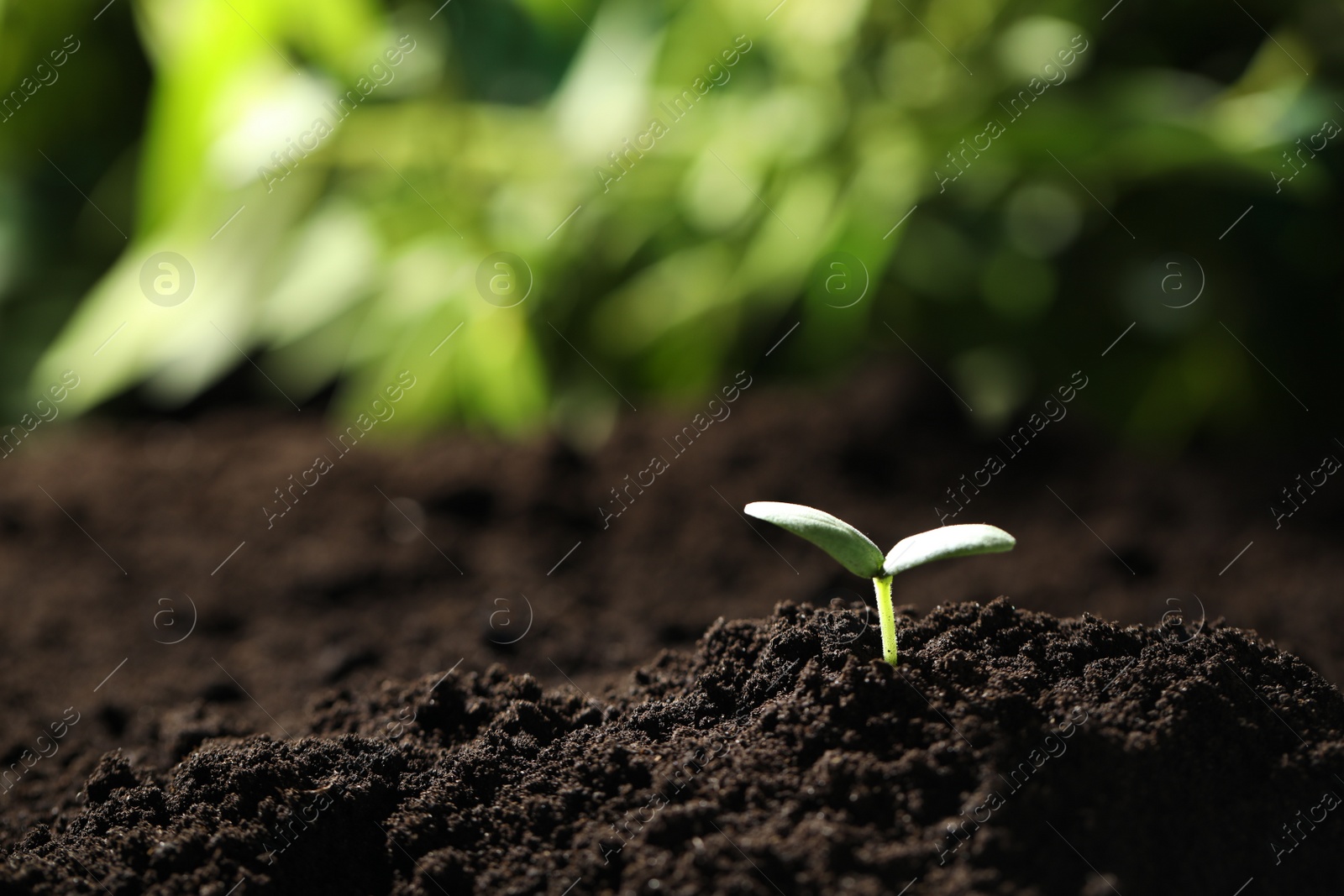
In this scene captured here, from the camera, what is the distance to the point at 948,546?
60cm

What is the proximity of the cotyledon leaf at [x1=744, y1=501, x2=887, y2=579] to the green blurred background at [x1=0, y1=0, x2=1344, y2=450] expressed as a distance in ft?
3.54

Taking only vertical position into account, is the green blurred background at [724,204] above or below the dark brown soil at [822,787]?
above

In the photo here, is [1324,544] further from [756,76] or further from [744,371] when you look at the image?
[756,76]

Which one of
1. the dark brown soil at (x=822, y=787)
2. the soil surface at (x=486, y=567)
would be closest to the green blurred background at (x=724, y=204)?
the soil surface at (x=486, y=567)

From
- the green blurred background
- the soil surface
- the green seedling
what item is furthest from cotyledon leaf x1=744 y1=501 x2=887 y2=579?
the green blurred background

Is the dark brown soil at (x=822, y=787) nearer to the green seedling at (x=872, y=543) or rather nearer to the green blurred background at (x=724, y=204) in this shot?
the green seedling at (x=872, y=543)

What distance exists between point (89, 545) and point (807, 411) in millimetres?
1090

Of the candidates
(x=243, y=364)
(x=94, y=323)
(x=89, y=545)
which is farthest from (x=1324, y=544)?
(x=243, y=364)

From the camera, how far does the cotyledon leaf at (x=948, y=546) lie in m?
0.58


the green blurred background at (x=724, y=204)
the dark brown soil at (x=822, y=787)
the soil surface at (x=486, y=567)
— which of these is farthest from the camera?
the green blurred background at (x=724, y=204)

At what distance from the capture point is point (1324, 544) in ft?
4.64

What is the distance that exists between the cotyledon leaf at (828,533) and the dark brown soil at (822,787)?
0.06 m

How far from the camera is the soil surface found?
882 mm

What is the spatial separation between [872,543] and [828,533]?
28 mm
